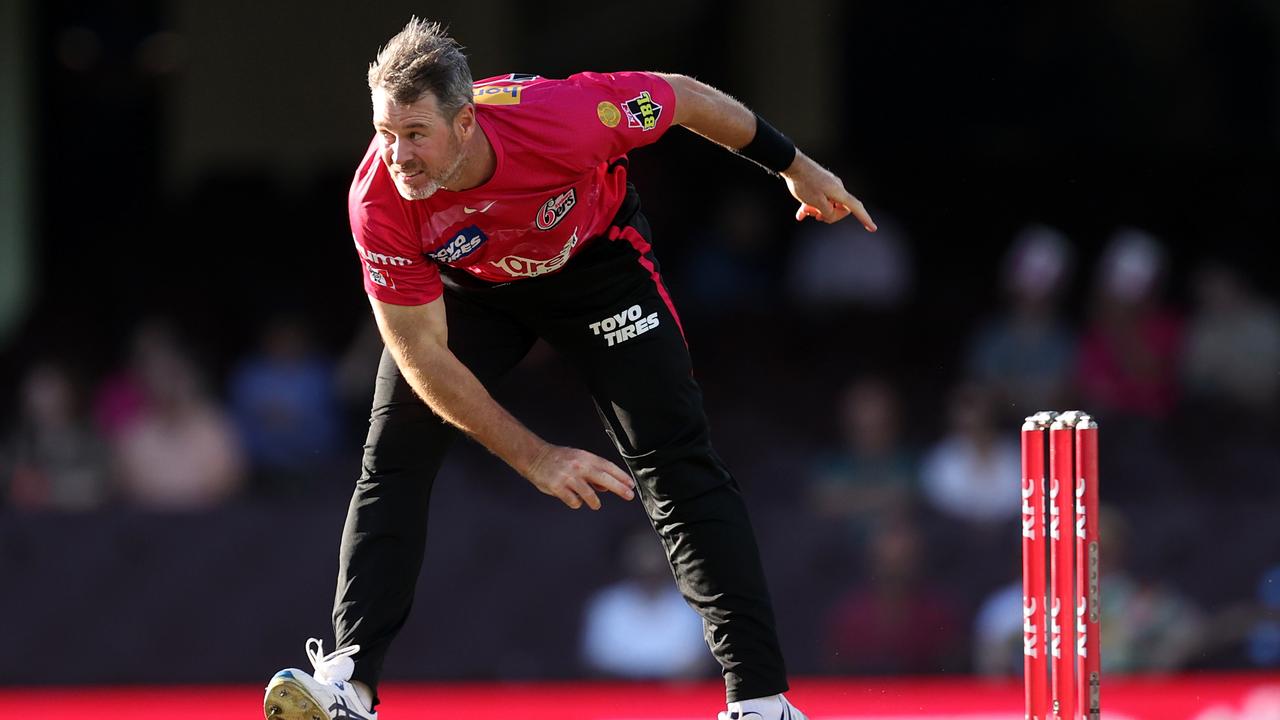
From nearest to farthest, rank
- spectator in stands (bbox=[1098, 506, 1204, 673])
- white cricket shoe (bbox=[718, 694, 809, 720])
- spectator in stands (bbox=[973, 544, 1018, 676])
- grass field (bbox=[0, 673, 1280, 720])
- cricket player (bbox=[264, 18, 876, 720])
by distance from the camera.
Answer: cricket player (bbox=[264, 18, 876, 720]) → white cricket shoe (bbox=[718, 694, 809, 720]) → grass field (bbox=[0, 673, 1280, 720]) → spectator in stands (bbox=[1098, 506, 1204, 673]) → spectator in stands (bbox=[973, 544, 1018, 676])

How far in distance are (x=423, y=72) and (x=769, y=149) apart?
0.94 metres

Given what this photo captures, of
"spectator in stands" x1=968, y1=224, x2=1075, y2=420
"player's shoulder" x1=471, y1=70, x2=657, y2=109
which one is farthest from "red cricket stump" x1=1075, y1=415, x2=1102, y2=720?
"spectator in stands" x1=968, y1=224, x2=1075, y2=420

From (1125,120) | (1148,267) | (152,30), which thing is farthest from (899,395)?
(152,30)

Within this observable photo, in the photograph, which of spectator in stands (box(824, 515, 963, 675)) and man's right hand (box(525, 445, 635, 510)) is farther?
spectator in stands (box(824, 515, 963, 675))

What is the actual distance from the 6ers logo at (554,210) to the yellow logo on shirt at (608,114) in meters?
0.16

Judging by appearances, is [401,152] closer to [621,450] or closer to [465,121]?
[465,121]

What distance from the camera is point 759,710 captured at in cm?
400

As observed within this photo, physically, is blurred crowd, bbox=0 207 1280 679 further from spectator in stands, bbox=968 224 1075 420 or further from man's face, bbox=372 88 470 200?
man's face, bbox=372 88 470 200

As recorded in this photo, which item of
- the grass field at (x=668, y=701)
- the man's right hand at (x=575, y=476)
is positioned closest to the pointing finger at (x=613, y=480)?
the man's right hand at (x=575, y=476)

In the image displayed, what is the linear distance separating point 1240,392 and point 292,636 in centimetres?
443

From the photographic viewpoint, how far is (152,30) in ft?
37.5

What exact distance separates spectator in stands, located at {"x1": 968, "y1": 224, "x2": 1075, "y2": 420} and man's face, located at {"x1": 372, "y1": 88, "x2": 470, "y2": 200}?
191 inches

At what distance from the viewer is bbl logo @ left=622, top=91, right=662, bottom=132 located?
393cm

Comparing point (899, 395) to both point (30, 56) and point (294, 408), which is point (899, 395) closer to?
point (294, 408)
